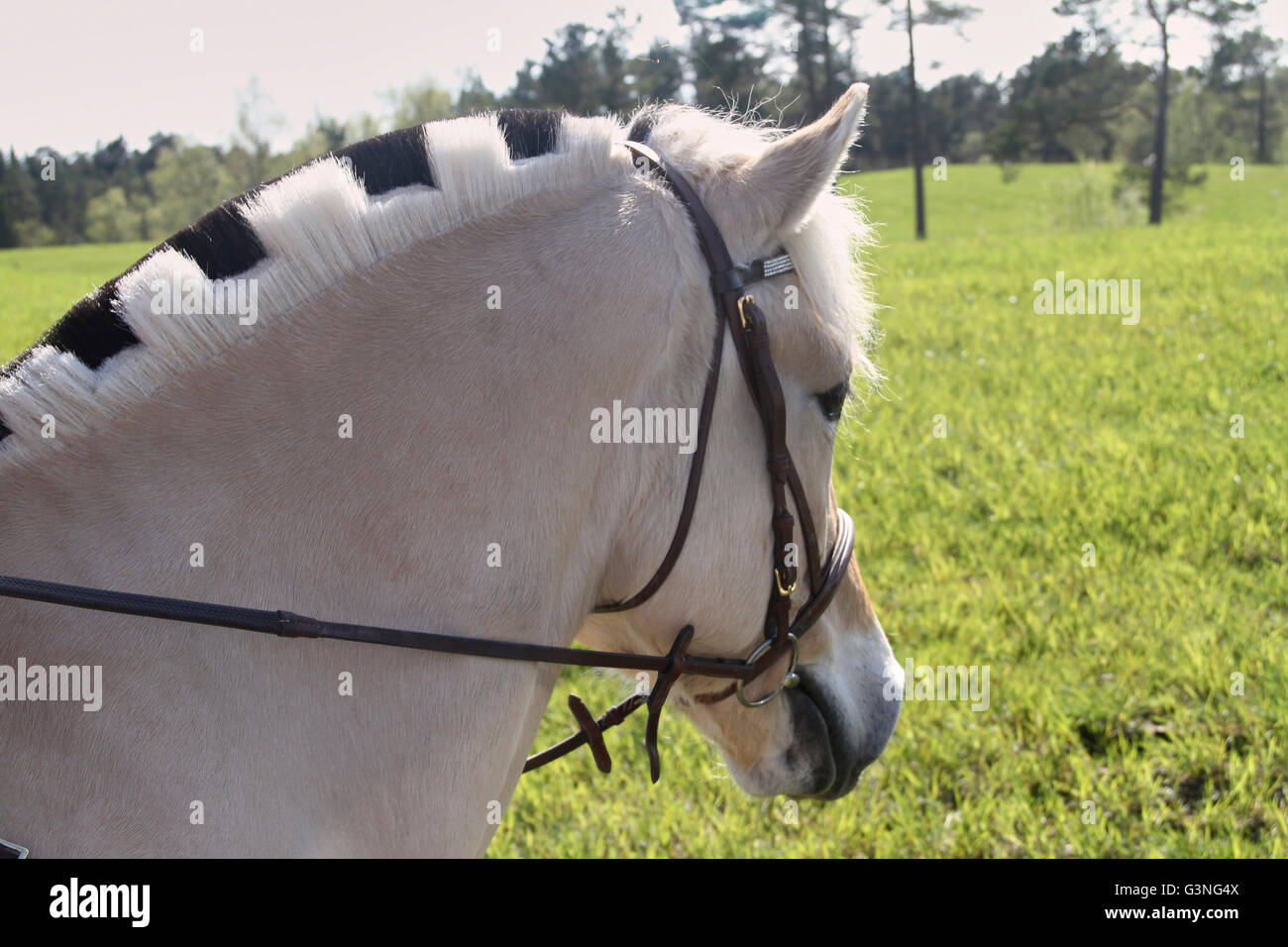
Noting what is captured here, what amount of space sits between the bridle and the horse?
33mm

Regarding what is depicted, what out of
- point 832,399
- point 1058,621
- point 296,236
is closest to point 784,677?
point 832,399

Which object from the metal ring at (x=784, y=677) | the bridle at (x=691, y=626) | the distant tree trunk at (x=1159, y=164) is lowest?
the metal ring at (x=784, y=677)

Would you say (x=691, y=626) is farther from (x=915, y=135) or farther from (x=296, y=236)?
(x=915, y=135)

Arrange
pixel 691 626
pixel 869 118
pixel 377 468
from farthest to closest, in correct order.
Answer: pixel 869 118
pixel 691 626
pixel 377 468

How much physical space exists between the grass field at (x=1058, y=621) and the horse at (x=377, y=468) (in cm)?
167

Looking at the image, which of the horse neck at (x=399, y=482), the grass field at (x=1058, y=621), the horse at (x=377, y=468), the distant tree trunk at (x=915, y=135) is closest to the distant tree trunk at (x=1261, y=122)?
the distant tree trunk at (x=915, y=135)

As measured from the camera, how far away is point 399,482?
1660 millimetres

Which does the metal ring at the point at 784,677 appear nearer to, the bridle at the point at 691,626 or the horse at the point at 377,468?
the bridle at the point at 691,626

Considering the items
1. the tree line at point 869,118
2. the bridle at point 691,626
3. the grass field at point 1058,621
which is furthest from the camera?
the tree line at point 869,118

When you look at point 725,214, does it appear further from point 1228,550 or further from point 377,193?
point 1228,550

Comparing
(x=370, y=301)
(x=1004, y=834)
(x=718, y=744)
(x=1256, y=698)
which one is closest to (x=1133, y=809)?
(x=1004, y=834)

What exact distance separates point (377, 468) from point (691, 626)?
69 centimetres

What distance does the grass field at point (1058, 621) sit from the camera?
371 cm
